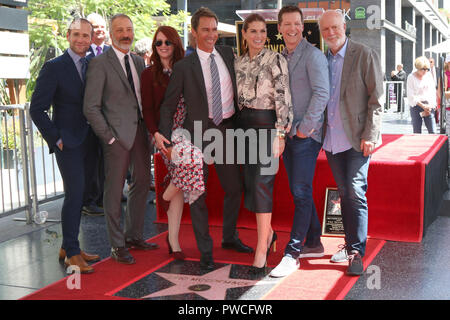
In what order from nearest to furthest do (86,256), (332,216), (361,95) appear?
(361,95), (86,256), (332,216)

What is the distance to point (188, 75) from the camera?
394 centimetres

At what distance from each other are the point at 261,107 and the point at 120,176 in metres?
1.26

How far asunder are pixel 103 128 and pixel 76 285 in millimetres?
1129

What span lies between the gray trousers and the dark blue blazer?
0.97 feet

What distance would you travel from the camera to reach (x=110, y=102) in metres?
4.13

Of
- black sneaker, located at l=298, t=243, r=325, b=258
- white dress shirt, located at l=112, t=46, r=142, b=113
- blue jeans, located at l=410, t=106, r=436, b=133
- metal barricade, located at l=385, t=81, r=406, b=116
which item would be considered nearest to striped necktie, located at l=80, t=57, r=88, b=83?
white dress shirt, located at l=112, t=46, r=142, b=113

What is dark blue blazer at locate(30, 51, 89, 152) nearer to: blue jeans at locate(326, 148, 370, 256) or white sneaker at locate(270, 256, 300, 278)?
white sneaker at locate(270, 256, 300, 278)

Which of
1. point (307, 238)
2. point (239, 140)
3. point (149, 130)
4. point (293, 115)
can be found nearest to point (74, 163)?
point (149, 130)

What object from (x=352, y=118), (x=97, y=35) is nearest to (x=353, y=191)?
(x=352, y=118)

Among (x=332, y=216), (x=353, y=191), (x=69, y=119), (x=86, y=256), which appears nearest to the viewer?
(x=353, y=191)

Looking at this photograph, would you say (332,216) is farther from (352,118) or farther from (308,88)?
(308,88)

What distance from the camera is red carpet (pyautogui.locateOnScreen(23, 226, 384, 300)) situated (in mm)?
3625

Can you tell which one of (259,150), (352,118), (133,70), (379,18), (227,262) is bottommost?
(227,262)
